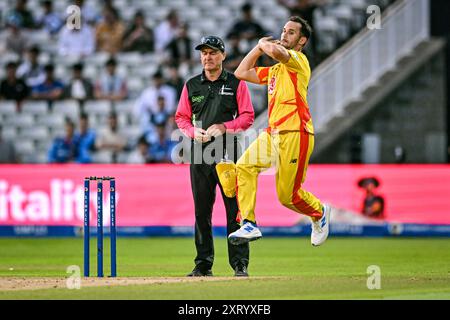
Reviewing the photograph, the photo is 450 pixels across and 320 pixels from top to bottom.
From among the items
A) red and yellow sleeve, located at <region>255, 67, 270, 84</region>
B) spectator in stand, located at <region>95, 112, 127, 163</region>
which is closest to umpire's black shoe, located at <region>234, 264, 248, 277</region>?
red and yellow sleeve, located at <region>255, 67, 270, 84</region>

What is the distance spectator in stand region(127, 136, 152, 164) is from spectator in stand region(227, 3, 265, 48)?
10.3 feet

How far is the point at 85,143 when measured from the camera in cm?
1997

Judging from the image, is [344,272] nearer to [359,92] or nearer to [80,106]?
[359,92]

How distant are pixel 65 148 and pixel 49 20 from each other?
4826mm

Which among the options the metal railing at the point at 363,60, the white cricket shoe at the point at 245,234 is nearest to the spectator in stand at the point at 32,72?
the metal railing at the point at 363,60

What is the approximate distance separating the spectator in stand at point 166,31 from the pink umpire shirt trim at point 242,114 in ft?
37.3

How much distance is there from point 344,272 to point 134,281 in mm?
2612

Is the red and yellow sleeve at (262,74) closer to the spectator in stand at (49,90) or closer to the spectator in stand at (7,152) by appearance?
the spectator in stand at (7,152)

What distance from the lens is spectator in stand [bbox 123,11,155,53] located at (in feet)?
75.6

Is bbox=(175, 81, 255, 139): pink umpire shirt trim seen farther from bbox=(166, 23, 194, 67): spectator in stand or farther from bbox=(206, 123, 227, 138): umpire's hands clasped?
bbox=(166, 23, 194, 67): spectator in stand

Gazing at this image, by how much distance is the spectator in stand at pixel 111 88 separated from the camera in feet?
72.0

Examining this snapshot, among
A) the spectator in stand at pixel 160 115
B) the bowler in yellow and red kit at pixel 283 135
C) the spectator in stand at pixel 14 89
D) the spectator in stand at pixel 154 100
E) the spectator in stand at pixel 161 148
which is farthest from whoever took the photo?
the spectator in stand at pixel 14 89

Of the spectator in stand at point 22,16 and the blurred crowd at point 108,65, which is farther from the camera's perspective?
the spectator in stand at point 22,16

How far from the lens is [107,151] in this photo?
67.2ft
